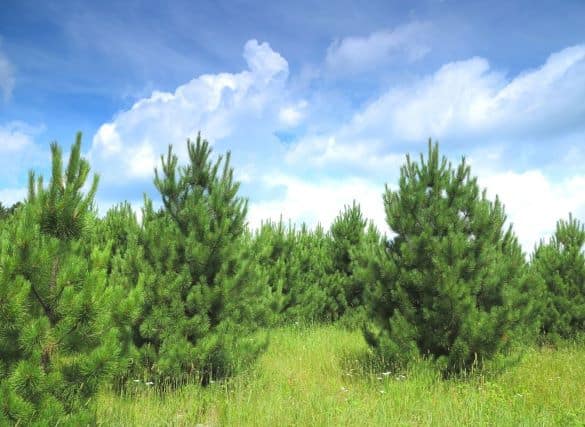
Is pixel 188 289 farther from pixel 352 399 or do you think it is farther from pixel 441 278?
pixel 441 278

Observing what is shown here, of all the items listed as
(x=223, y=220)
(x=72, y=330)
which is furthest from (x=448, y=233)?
(x=72, y=330)

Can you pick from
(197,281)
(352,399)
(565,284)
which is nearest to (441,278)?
(352,399)

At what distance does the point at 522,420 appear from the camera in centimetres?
560

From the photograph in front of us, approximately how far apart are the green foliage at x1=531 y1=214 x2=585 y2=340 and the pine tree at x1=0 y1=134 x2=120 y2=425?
11579mm

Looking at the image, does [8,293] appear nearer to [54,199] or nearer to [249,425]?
[54,199]

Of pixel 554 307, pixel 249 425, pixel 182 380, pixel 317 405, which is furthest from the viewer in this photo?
pixel 554 307

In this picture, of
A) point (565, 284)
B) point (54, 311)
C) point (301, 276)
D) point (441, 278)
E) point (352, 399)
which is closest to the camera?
point (54, 311)

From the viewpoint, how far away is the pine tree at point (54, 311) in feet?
13.5

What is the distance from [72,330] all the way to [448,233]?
593cm

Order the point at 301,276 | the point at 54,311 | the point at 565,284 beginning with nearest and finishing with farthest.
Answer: the point at 54,311 → the point at 565,284 → the point at 301,276

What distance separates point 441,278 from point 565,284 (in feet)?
22.4

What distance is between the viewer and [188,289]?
23.3 feet

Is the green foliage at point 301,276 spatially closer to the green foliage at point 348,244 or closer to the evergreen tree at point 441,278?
the green foliage at point 348,244

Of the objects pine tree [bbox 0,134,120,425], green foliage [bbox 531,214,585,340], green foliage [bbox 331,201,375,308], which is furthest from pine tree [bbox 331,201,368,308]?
pine tree [bbox 0,134,120,425]
